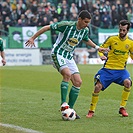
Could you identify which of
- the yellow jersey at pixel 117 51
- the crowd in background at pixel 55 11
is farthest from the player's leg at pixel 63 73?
the crowd in background at pixel 55 11

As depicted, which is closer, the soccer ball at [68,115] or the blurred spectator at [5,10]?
the soccer ball at [68,115]

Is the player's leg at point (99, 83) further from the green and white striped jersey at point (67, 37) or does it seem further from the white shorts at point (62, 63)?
the green and white striped jersey at point (67, 37)

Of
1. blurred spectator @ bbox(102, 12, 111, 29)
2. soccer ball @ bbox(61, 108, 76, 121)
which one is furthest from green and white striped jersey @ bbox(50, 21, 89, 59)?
blurred spectator @ bbox(102, 12, 111, 29)

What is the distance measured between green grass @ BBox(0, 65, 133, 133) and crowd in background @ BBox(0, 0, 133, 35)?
52.6 feet

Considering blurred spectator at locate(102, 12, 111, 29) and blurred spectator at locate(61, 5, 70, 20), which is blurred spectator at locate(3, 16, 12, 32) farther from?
blurred spectator at locate(102, 12, 111, 29)

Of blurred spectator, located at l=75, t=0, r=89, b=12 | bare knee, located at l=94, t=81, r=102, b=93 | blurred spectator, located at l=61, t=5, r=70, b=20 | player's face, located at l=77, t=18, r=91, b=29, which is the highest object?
blurred spectator, located at l=75, t=0, r=89, b=12

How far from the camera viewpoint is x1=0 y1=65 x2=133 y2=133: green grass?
931cm

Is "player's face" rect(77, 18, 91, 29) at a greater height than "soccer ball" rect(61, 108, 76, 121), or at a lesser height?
greater

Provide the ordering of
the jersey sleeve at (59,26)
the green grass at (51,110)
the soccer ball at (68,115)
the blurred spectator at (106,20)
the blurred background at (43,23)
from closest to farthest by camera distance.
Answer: the green grass at (51,110), the soccer ball at (68,115), the jersey sleeve at (59,26), the blurred background at (43,23), the blurred spectator at (106,20)

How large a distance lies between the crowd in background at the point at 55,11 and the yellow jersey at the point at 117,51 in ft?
80.7

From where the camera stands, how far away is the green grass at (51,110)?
9312 mm

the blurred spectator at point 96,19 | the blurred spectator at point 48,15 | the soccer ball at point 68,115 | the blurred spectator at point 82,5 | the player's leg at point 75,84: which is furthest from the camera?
the blurred spectator at point 82,5

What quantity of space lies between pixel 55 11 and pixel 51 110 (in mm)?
25231

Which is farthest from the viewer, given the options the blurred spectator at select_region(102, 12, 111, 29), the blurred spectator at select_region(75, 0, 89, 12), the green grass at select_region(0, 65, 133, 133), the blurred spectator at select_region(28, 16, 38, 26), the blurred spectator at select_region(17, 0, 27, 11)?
the blurred spectator at select_region(102, 12, 111, 29)
